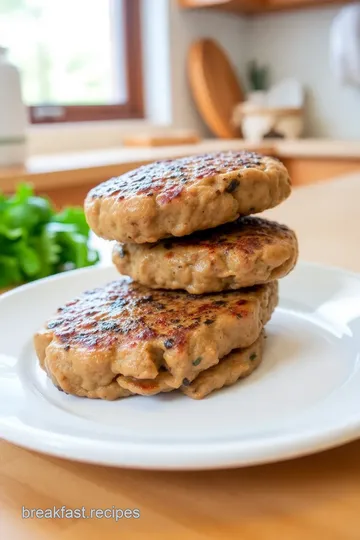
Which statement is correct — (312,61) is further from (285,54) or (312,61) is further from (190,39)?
(190,39)

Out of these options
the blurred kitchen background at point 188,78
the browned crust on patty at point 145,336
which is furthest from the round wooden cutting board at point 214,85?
the browned crust on patty at point 145,336

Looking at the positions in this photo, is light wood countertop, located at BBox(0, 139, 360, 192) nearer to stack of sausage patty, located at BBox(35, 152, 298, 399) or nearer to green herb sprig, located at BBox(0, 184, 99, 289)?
green herb sprig, located at BBox(0, 184, 99, 289)

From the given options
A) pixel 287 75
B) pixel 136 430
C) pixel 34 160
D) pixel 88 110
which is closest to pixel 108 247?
pixel 136 430

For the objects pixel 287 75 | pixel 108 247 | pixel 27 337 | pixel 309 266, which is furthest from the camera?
pixel 287 75

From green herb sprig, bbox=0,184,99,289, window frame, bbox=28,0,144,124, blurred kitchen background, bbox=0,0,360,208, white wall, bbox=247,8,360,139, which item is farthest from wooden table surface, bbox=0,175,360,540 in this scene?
white wall, bbox=247,8,360,139

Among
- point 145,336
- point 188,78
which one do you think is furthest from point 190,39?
point 145,336

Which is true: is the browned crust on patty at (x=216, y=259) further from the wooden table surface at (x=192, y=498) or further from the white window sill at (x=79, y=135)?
the white window sill at (x=79, y=135)

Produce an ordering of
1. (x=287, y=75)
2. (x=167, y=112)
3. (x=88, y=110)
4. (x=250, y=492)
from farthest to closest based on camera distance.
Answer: (x=287, y=75) → (x=167, y=112) → (x=88, y=110) → (x=250, y=492)

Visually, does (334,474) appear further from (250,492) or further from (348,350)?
(348,350)
